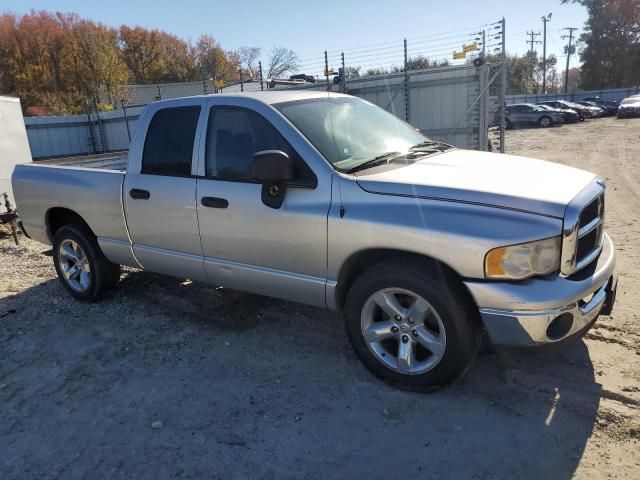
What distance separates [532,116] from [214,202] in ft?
116

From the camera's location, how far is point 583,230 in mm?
3006

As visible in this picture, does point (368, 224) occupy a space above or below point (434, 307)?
above

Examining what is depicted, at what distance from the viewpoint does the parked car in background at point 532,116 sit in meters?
34.0

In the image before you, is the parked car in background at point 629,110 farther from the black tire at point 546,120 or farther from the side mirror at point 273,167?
the side mirror at point 273,167

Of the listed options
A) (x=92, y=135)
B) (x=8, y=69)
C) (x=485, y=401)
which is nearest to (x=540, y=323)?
(x=485, y=401)

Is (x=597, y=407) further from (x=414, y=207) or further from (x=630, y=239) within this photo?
(x=630, y=239)

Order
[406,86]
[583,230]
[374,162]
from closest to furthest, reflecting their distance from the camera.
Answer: [583,230], [374,162], [406,86]

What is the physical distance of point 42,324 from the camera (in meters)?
4.81

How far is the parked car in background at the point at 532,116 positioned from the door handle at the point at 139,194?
109ft

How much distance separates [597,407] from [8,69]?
51480 mm

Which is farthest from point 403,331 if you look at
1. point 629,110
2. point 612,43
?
point 612,43

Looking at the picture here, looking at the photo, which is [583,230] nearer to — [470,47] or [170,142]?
[170,142]

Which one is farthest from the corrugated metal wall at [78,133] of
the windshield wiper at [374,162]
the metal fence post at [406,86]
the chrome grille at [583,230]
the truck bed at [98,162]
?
the chrome grille at [583,230]

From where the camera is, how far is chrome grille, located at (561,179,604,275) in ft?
9.18
